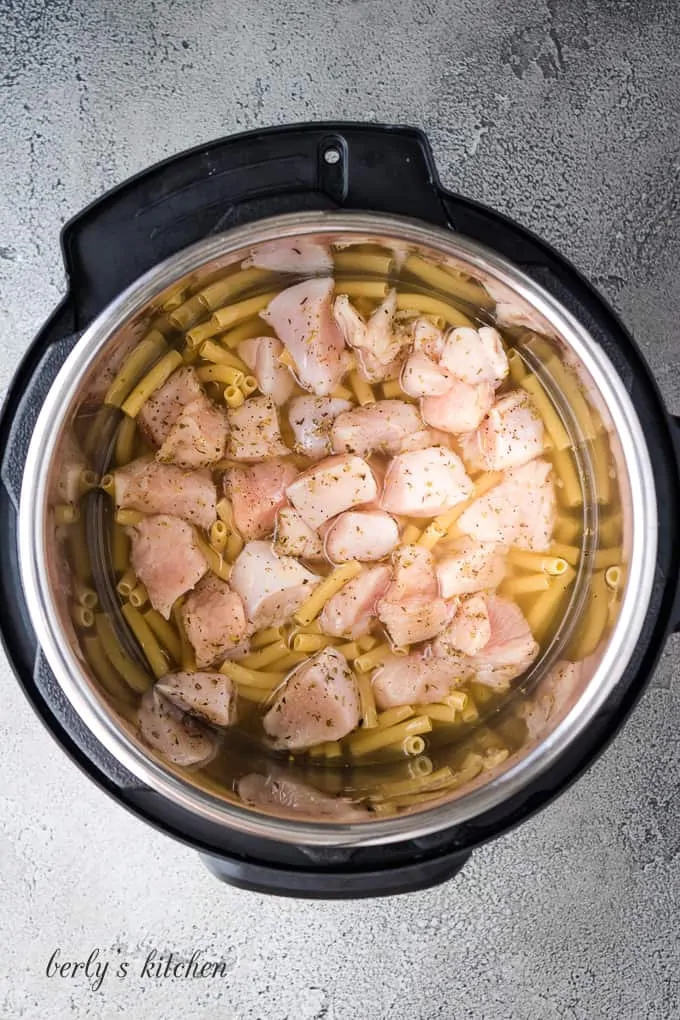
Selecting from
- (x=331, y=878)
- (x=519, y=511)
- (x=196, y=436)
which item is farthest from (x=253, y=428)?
(x=331, y=878)

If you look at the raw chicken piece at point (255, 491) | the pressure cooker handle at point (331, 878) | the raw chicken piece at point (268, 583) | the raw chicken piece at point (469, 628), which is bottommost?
the pressure cooker handle at point (331, 878)

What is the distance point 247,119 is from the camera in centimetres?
92

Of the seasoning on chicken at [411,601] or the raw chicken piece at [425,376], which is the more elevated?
the raw chicken piece at [425,376]

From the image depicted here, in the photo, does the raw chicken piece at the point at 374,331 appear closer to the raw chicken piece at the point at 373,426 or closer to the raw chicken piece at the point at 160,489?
the raw chicken piece at the point at 373,426

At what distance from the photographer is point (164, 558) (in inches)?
32.9

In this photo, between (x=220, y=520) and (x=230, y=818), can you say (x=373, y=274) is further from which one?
(x=230, y=818)

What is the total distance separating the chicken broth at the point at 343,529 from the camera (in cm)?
82

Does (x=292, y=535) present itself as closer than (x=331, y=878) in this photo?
No

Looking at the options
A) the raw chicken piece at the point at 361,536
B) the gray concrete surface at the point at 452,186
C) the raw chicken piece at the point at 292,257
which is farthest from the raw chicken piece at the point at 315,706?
the raw chicken piece at the point at 292,257

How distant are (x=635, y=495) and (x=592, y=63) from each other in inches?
20.6

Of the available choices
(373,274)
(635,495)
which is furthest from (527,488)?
(373,274)

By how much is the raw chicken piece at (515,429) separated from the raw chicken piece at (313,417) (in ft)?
0.49

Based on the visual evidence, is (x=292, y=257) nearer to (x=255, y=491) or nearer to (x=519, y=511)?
(x=255, y=491)

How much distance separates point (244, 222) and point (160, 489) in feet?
0.86
